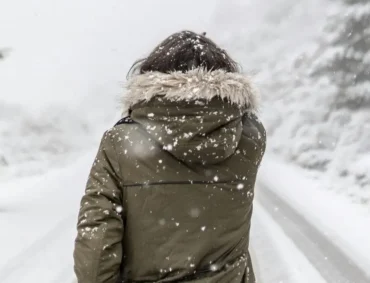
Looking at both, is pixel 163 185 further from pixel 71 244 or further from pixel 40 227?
pixel 40 227

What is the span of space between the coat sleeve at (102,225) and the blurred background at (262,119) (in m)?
0.38

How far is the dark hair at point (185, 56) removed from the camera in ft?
5.88

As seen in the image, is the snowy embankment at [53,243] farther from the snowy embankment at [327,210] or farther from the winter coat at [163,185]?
the winter coat at [163,185]

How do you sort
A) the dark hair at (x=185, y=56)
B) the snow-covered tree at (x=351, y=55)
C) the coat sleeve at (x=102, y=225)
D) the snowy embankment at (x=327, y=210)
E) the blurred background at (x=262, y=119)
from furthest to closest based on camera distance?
the snow-covered tree at (x=351, y=55)
the snowy embankment at (x=327, y=210)
the blurred background at (x=262, y=119)
the dark hair at (x=185, y=56)
the coat sleeve at (x=102, y=225)

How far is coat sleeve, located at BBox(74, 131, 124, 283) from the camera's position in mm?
1662

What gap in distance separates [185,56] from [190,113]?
0.77 feet

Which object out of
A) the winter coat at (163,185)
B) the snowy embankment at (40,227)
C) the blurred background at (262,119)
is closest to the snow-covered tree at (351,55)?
the blurred background at (262,119)

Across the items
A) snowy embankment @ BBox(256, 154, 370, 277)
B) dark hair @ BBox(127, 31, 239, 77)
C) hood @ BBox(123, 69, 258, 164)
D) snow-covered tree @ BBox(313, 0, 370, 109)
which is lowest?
hood @ BBox(123, 69, 258, 164)

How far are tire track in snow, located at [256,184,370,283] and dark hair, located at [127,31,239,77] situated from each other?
4468mm

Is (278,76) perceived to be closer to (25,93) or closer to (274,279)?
(25,93)

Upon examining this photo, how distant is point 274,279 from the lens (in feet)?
17.9

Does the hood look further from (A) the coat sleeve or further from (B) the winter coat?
(A) the coat sleeve

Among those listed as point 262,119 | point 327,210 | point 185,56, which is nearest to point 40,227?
point 327,210

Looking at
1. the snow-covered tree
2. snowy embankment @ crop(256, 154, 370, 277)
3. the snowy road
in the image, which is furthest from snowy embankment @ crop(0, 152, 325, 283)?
the snow-covered tree
